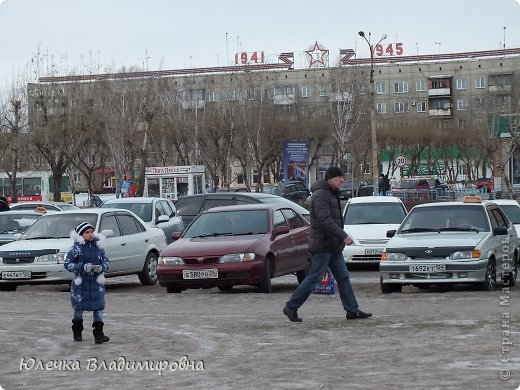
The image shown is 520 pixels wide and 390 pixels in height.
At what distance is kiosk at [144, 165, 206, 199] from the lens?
184 feet

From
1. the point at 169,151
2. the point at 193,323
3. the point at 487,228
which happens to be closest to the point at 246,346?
the point at 193,323

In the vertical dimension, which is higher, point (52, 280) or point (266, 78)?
point (266, 78)

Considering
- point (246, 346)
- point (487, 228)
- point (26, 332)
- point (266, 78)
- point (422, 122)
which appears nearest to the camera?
point (246, 346)

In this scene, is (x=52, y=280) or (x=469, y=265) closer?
(x=469, y=265)

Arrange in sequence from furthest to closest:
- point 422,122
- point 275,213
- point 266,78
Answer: point 266,78, point 422,122, point 275,213

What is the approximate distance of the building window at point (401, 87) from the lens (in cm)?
11888

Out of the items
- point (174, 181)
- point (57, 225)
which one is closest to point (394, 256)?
point (57, 225)

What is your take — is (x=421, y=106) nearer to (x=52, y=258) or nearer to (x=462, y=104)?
(x=462, y=104)

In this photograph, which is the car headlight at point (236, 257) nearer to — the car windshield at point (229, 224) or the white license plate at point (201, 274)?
the white license plate at point (201, 274)

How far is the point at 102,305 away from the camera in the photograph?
1234cm

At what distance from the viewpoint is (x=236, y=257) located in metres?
18.3

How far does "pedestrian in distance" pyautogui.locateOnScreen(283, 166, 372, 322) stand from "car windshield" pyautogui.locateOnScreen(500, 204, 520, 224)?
13662mm

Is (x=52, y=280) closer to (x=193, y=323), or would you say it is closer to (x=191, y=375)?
(x=193, y=323)

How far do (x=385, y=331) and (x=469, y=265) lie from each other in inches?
212
